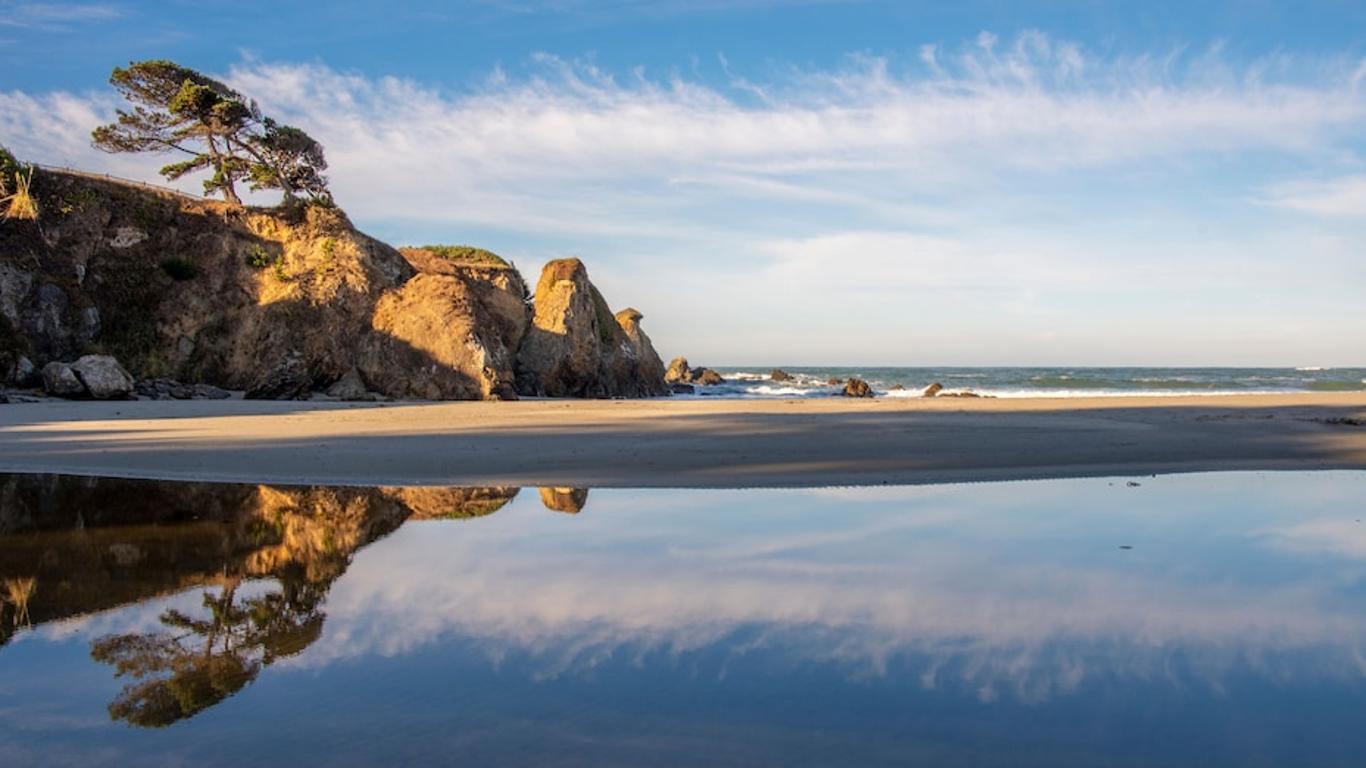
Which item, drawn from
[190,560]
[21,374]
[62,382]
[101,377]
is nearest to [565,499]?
[190,560]

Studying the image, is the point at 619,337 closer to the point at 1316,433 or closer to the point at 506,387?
the point at 506,387

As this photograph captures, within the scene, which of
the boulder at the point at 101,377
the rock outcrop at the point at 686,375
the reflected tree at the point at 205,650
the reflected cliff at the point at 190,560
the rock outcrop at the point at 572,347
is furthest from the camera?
the rock outcrop at the point at 686,375

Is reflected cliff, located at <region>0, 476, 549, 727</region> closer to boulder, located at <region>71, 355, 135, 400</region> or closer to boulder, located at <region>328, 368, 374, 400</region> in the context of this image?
boulder, located at <region>71, 355, 135, 400</region>

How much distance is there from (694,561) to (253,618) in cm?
253

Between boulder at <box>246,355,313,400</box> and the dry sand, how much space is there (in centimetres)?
834

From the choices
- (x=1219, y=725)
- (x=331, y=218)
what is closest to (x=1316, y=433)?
(x=1219, y=725)

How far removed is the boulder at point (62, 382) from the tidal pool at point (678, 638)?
1960cm

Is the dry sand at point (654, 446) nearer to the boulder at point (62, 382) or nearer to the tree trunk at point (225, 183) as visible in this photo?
the boulder at point (62, 382)

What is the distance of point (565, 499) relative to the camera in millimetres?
8227

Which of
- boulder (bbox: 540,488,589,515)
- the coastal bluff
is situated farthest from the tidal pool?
the coastal bluff

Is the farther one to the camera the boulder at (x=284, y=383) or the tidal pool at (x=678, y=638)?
the boulder at (x=284, y=383)

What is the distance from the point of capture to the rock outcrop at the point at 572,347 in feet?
114

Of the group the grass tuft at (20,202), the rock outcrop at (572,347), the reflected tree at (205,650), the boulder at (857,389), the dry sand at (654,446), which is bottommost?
the reflected tree at (205,650)

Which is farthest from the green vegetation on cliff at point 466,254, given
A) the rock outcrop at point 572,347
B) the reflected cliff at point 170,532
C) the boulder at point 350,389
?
the reflected cliff at point 170,532
